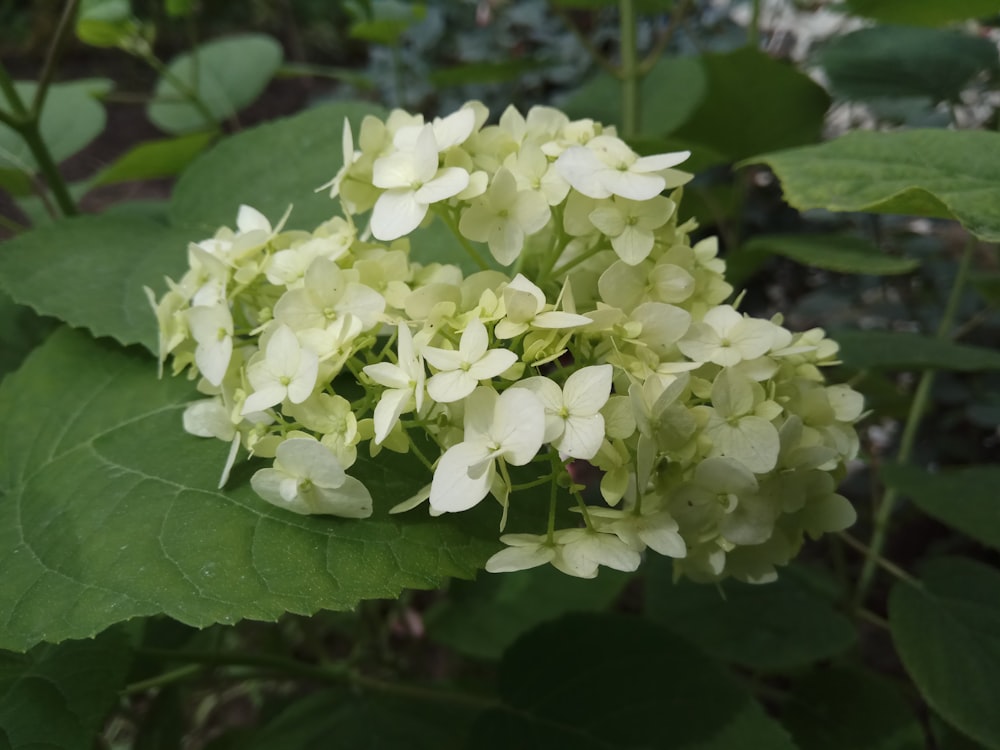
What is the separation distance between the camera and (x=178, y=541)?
448mm

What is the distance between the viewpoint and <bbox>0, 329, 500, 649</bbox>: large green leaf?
16.4 inches

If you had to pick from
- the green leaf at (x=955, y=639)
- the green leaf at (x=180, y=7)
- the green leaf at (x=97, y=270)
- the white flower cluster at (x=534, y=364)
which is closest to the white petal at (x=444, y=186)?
the white flower cluster at (x=534, y=364)

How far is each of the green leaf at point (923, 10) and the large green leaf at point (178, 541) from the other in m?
0.71

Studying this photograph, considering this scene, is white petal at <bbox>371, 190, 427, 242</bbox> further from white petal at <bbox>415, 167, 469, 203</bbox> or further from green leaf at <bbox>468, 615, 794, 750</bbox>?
green leaf at <bbox>468, 615, 794, 750</bbox>

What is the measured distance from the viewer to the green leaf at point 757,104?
1.02 m

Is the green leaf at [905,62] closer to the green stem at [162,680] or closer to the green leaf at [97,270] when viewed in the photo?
the green leaf at [97,270]

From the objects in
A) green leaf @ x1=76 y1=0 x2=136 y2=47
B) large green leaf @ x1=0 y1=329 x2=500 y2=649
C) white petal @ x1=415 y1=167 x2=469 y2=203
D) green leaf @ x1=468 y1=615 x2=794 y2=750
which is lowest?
green leaf @ x1=468 y1=615 x2=794 y2=750

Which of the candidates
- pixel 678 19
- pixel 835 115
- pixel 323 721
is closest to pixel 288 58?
pixel 835 115

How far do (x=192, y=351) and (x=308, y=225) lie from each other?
0.75ft

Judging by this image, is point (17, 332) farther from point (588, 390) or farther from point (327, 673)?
point (588, 390)

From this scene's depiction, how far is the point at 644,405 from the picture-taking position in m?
0.40

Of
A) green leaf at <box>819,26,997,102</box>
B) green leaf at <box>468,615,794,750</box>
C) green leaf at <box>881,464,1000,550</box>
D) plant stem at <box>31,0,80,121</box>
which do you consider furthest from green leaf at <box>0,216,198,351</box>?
green leaf at <box>819,26,997,102</box>

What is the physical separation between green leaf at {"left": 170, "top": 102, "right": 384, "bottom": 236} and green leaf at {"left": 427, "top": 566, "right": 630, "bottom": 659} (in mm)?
531

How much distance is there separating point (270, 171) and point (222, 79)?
71cm
